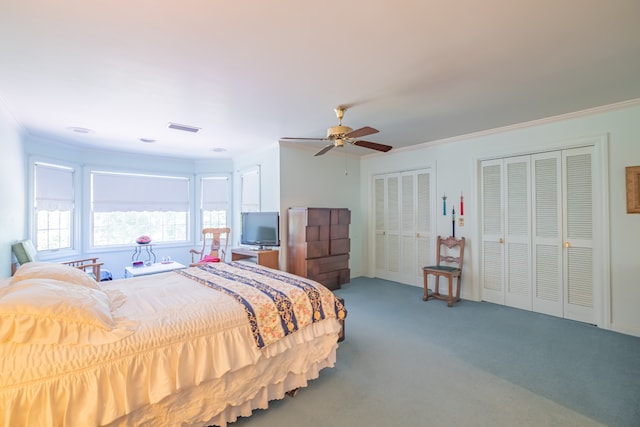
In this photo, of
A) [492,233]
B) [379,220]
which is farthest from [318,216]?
[492,233]

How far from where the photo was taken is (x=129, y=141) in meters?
4.86

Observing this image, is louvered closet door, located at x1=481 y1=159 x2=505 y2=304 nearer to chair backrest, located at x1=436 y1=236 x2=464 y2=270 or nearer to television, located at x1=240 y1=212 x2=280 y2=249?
chair backrest, located at x1=436 y1=236 x2=464 y2=270

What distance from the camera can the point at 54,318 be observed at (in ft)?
4.86

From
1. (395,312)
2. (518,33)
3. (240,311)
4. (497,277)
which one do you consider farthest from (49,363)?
(497,277)

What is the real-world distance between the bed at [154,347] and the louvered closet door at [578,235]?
3.26 metres

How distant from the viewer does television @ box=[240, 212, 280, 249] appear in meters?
4.96

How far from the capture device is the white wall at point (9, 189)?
3258mm

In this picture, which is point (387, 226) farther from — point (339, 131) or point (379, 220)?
point (339, 131)

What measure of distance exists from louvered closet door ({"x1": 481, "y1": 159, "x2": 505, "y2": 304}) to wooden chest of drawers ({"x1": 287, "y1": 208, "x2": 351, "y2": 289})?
2197 mm

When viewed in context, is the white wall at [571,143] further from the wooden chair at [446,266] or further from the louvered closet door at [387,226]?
the louvered closet door at [387,226]

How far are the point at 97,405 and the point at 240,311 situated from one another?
2.71 ft

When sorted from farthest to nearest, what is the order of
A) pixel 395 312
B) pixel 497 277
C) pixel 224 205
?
pixel 224 205 < pixel 497 277 < pixel 395 312

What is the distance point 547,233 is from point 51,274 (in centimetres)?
530

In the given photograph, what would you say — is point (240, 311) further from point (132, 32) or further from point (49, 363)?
point (132, 32)
